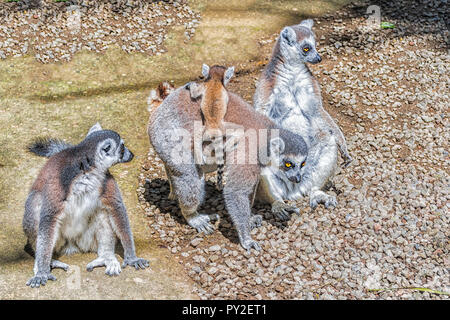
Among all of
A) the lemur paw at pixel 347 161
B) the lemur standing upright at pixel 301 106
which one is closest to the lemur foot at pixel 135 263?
the lemur standing upright at pixel 301 106

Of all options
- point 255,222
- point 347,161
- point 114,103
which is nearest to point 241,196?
point 255,222

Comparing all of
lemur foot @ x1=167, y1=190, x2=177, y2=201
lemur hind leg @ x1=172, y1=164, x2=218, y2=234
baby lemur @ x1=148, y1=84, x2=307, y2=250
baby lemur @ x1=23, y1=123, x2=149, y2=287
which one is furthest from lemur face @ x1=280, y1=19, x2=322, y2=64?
baby lemur @ x1=23, y1=123, x2=149, y2=287

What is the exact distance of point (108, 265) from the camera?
5.25 m

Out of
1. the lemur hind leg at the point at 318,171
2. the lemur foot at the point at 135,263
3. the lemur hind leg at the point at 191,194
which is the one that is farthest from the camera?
the lemur hind leg at the point at 318,171

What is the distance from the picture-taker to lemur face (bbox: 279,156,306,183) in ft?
19.1

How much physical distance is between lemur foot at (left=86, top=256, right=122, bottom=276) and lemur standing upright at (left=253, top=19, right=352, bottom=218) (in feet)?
7.00

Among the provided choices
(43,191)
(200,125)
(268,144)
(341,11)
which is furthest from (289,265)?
(341,11)

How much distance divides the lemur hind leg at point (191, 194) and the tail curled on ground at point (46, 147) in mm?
1170

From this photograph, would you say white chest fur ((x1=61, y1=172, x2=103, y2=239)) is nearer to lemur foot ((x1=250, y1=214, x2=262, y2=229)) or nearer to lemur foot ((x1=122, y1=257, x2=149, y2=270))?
lemur foot ((x1=122, y1=257, x2=149, y2=270))

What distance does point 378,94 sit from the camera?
8109mm

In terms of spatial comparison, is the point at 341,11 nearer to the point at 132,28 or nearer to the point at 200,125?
the point at 132,28

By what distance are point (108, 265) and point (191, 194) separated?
1099mm

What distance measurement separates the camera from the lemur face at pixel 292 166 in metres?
5.82

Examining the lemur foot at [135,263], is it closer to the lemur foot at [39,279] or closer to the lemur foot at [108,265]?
the lemur foot at [108,265]
